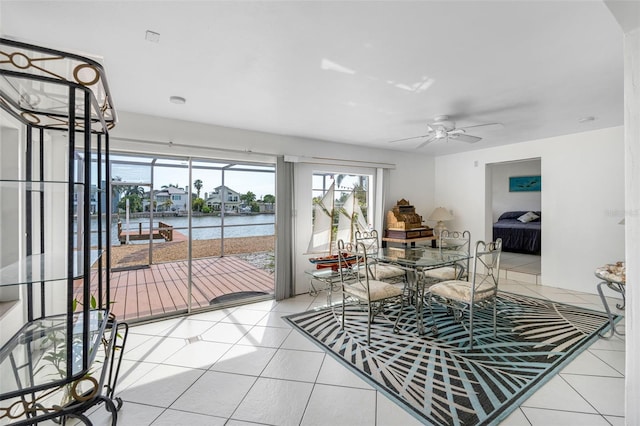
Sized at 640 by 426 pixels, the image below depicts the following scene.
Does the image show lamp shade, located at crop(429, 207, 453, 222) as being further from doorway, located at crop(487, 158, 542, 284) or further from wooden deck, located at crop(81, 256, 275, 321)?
wooden deck, located at crop(81, 256, 275, 321)

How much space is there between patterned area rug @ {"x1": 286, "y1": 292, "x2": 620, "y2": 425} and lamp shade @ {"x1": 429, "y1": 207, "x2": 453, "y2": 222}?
1984 mm

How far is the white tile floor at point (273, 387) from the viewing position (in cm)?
177

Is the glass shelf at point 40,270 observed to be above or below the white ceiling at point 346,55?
below

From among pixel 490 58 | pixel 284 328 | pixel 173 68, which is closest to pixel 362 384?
pixel 284 328

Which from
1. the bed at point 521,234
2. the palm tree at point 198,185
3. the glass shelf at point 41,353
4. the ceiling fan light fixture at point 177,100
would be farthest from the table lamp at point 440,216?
the glass shelf at point 41,353

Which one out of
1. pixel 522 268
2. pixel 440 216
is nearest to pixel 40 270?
pixel 440 216

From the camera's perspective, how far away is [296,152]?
4172 millimetres

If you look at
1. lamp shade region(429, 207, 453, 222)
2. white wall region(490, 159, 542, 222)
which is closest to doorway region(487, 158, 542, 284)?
white wall region(490, 159, 542, 222)

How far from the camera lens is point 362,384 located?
2090 millimetres

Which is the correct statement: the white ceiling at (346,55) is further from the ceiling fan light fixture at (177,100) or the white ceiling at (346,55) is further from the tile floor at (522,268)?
the tile floor at (522,268)

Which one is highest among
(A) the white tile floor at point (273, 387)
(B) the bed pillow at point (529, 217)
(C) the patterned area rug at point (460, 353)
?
(B) the bed pillow at point (529, 217)

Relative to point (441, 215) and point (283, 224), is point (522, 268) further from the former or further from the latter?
point (283, 224)

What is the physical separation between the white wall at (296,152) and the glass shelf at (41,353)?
2316 millimetres

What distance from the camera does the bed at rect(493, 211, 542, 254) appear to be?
6195 mm
